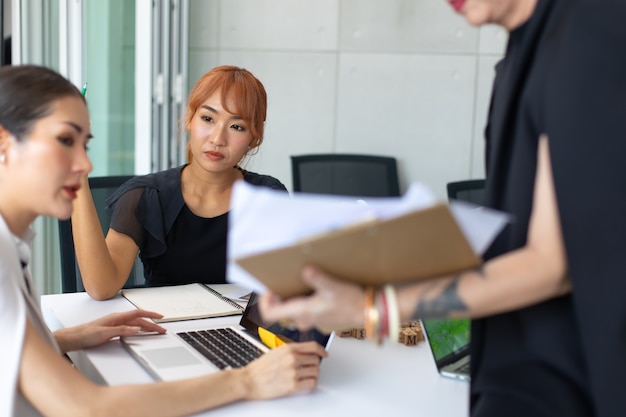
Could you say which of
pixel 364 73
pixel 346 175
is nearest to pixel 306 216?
pixel 346 175

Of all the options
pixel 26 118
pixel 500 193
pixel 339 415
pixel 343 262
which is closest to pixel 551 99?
pixel 500 193

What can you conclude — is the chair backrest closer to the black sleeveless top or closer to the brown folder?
the black sleeveless top

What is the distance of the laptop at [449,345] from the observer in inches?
64.4

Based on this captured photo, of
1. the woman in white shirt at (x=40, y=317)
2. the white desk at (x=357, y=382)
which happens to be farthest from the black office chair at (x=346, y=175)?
the woman in white shirt at (x=40, y=317)

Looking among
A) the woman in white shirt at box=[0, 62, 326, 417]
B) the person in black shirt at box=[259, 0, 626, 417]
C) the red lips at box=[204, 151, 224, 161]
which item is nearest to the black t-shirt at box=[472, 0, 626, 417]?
the person in black shirt at box=[259, 0, 626, 417]

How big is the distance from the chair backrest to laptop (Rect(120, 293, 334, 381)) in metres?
1.58

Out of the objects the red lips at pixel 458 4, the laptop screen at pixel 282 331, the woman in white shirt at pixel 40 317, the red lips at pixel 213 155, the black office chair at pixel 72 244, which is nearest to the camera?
the red lips at pixel 458 4

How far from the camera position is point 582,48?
3.27 feet

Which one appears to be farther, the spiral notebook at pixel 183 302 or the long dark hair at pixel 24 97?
the spiral notebook at pixel 183 302

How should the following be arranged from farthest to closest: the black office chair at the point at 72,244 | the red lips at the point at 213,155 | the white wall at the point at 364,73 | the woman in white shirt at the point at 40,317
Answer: the white wall at the point at 364,73 < the red lips at the point at 213,155 < the black office chair at the point at 72,244 < the woman in white shirt at the point at 40,317

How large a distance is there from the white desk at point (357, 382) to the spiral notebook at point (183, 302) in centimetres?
6

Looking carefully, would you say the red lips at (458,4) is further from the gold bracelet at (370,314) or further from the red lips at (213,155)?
the red lips at (213,155)

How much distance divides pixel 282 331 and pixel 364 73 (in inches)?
112

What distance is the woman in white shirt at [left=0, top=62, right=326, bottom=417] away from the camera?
4.31ft
